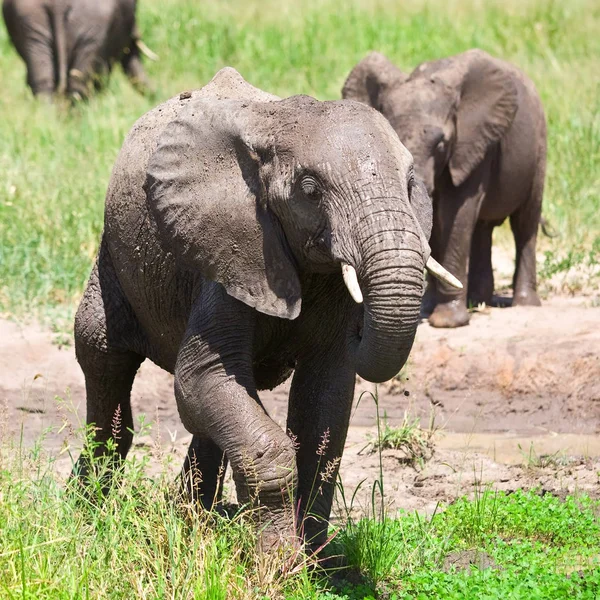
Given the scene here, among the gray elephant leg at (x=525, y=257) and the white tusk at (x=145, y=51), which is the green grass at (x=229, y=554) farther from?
the white tusk at (x=145, y=51)

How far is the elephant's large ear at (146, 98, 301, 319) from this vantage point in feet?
14.4

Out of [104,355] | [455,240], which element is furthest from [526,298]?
[104,355]

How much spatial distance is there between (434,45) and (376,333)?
36.5ft

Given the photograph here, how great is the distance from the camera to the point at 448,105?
861cm

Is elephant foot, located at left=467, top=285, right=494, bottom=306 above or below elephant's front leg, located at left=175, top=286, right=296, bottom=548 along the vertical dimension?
above

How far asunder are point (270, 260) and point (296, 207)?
24 cm

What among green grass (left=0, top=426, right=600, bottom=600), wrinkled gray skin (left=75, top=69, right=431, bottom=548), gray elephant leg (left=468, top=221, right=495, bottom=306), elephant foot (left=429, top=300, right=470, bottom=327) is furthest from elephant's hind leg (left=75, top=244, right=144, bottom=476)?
gray elephant leg (left=468, top=221, right=495, bottom=306)

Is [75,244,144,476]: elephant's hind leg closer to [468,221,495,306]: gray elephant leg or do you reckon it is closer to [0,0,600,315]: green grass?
[0,0,600,315]: green grass

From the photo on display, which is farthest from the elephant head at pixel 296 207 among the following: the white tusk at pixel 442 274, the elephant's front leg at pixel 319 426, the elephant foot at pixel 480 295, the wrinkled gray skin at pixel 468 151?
the elephant foot at pixel 480 295

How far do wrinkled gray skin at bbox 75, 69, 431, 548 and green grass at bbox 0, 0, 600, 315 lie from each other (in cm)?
343

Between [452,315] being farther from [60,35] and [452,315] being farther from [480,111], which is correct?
[60,35]

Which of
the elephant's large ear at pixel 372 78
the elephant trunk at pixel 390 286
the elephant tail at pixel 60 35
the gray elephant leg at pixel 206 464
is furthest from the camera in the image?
the elephant tail at pixel 60 35

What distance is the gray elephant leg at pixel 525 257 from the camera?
8.92 meters

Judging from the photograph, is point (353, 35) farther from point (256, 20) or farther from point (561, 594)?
point (561, 594)
